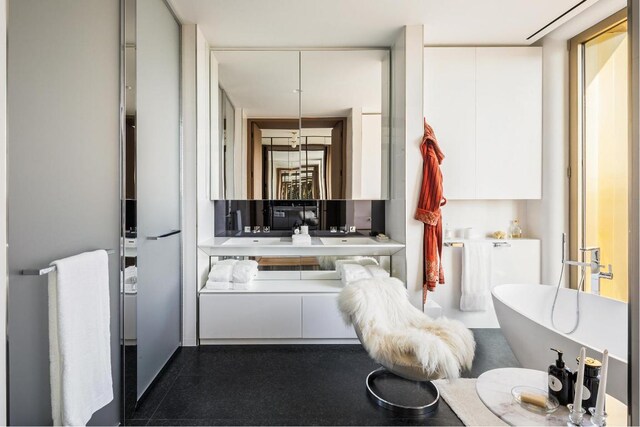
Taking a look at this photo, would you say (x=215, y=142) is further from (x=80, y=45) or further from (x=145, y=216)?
(x=80, y=45)

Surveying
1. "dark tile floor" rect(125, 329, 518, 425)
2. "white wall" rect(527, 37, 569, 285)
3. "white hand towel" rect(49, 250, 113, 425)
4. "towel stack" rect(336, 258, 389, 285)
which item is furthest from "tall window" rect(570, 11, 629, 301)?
"white hand towel" rect(49, 250, 113, 425)

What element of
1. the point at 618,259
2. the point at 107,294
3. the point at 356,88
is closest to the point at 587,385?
the point at 618,259

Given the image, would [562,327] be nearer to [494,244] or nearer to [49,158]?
[494,244]

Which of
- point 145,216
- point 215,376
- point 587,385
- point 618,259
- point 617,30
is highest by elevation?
point 617,30

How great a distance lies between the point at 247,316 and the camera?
8.80 ft

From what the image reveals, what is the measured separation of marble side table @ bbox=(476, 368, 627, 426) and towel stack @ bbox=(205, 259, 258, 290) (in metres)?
1.97

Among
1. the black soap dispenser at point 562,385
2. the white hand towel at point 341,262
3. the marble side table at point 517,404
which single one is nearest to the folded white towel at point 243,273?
the white hand towel at point 341,262

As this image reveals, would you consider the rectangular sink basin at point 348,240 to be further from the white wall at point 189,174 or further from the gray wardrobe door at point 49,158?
the gray wardrobe door at point 49,158

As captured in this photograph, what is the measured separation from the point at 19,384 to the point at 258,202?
7.96 feet

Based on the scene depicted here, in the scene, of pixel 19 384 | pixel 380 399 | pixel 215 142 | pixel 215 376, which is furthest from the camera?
pixel 215 142

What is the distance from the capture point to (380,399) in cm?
193

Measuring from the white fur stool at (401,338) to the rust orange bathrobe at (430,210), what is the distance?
1.66 feet

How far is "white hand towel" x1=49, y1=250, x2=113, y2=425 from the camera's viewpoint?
3.79 ft

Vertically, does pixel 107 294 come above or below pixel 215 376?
above
